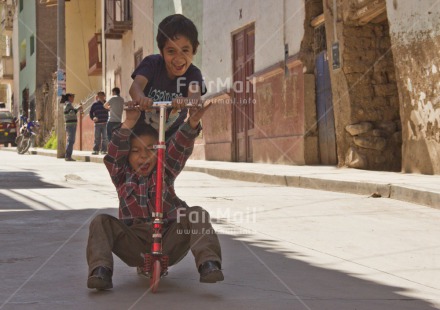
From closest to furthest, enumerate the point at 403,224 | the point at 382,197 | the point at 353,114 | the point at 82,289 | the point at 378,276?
the point at 82,289
the point at 378,276
the point at 403,224
the point at 382,197
the point at 353,114

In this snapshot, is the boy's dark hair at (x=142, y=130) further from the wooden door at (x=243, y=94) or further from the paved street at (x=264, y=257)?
the wooden door at (x=243, y=94)

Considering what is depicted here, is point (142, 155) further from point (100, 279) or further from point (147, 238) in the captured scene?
point (100, 279)

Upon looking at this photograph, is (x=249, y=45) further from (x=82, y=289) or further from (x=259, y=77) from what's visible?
(x=82, y=289)

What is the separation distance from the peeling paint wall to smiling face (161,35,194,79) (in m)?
A: 7.14

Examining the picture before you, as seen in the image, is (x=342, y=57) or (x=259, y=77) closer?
(x=342, y=57)

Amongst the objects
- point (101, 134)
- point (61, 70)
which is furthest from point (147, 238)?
point (61, 70)

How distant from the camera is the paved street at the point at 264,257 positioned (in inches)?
167

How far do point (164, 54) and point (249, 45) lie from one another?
589 inches

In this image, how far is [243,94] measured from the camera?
779 inches

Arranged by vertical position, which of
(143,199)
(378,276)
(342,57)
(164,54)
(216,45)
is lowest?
(378,276)

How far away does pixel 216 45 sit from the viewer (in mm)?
21516

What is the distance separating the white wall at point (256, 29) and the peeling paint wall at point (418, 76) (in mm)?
3847

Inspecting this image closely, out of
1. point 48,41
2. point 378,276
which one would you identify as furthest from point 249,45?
point 48,41

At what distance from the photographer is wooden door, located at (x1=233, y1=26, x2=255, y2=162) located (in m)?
19.4
